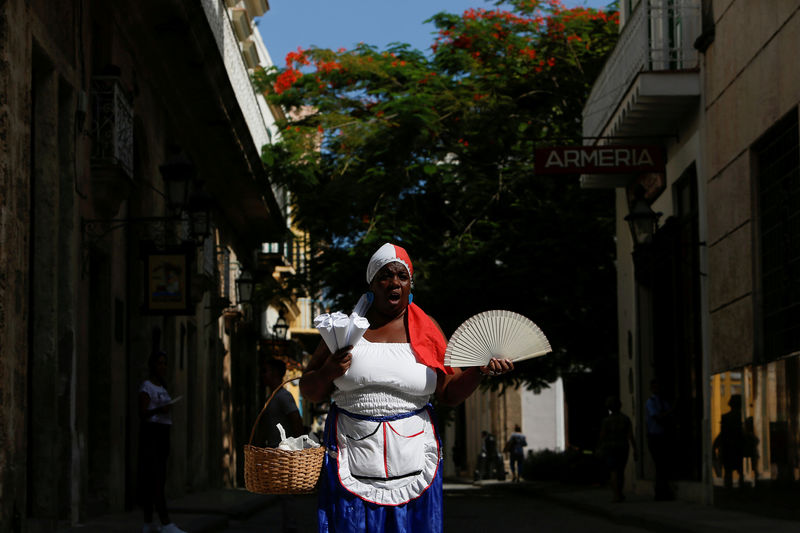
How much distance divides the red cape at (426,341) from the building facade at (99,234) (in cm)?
567

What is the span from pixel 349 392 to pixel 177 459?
1702cm

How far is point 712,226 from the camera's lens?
17.7 metres

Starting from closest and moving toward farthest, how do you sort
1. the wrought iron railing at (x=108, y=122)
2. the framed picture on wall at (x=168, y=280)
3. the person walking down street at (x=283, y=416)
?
the person walking down street at (x=283, y=416) → the wrought iron railing at (x=108, y=122) → the framed picture on wall at (x=168, y=280)

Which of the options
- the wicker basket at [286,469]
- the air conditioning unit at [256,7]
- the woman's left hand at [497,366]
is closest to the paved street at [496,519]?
the wicker basket at [286,469]

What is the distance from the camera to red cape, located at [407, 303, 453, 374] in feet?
19.2

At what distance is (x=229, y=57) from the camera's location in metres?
26.9

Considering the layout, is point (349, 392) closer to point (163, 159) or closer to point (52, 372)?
point (52, 372)

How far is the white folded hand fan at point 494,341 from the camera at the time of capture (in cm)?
570

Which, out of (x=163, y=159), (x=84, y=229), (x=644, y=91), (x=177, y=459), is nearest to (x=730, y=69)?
(x=644, y=91)

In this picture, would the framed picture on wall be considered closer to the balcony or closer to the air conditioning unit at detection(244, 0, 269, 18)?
the balcony

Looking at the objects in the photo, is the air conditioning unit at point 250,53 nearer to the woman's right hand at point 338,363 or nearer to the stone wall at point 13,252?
the stone wall at point 13,252

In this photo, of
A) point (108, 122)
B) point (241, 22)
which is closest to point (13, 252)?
point (108, 122)

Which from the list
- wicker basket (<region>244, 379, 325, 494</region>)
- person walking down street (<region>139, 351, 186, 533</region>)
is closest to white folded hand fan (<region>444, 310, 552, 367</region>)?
wicker basket (<region>244, 379, 325, 494</region>)

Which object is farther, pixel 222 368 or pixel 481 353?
pixel 222 368
